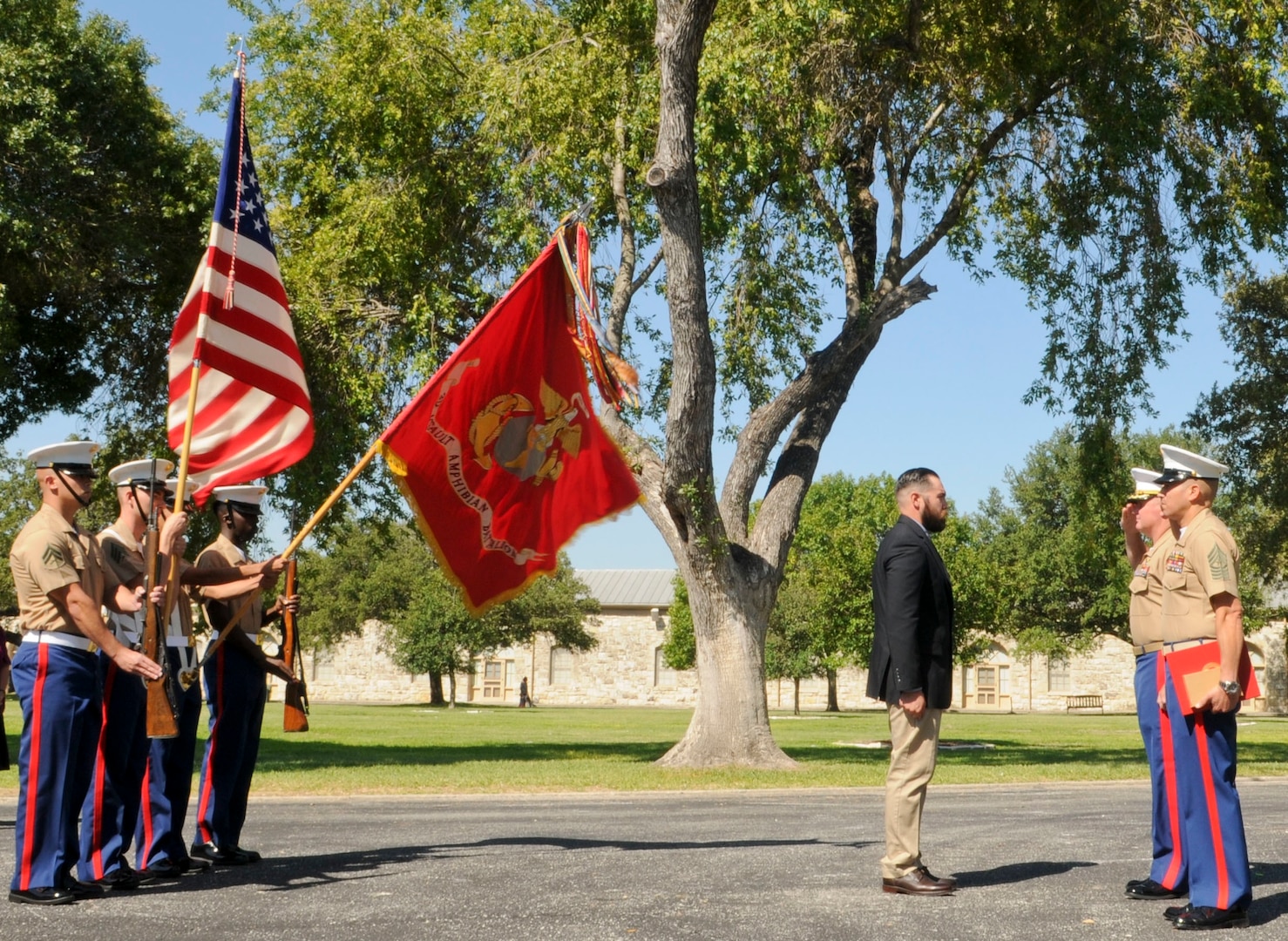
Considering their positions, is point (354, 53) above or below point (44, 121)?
above

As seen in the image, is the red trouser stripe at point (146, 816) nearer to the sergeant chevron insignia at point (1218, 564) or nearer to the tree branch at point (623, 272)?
the sergeant chevron insignia at point (1218, 564)

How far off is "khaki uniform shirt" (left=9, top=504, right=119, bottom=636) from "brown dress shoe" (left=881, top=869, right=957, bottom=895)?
13.4 feet

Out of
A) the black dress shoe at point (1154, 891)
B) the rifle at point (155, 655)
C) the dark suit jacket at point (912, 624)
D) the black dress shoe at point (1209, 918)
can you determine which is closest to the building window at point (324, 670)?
the rifle at point (155, 655)

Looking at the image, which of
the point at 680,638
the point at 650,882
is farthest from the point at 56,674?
the point at 680,638

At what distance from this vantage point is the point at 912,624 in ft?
22.3

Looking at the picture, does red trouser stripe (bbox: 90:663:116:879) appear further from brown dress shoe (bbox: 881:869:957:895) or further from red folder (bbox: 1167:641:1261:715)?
red folder (bbox: 1167:641:1261:715)

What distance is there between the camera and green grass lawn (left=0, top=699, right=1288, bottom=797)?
15.4 meters

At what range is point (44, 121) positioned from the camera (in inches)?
711

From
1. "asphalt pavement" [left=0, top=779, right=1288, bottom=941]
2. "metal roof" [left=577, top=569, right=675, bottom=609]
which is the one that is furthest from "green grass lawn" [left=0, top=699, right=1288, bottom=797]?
"metal roof" [left=577, top=569, right=675, bottom=609]

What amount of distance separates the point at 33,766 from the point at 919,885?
421 centimetres

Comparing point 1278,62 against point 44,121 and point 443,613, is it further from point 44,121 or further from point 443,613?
point 443,613

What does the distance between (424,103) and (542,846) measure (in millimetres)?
13806

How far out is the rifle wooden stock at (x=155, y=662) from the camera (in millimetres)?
6668

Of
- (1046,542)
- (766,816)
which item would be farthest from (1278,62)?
(1046,542)
